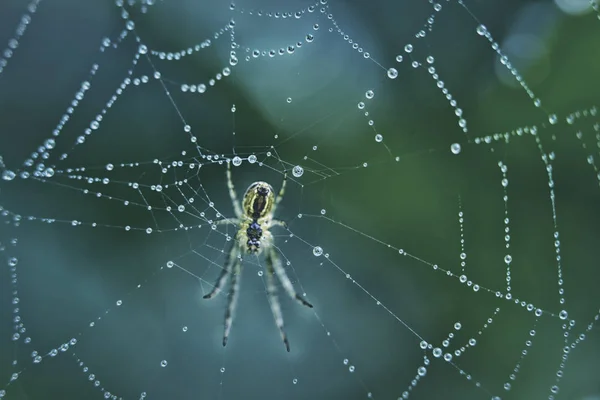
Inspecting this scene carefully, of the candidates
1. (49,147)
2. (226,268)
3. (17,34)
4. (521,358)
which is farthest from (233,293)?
(521,358)

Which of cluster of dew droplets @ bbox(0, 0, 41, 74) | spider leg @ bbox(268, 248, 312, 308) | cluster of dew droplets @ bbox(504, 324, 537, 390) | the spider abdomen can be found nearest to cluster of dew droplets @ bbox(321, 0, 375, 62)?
the spider abdomen

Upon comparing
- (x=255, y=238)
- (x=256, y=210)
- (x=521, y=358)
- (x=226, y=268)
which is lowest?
(x=521, y=358)

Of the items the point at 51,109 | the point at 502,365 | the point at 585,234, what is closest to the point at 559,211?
the point at 585,234

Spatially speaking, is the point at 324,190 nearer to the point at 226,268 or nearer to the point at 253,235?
the point at 226,268

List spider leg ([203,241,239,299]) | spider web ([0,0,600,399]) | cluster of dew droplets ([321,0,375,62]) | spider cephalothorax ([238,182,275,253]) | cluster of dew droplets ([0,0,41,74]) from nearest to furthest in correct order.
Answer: cluster of dew droplets ([0,0,41,74]) → spider cephalothorax ([238,182,275,253]) → cluster of dew droplets ([321,0,375,62]) → spider leg ([203,241,239,299]) → spider web ([0,0,600,399])

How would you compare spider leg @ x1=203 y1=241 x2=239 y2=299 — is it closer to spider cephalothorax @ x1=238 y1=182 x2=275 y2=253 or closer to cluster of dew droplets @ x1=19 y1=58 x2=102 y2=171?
spider cephalothorax @ x1=238 y1=182 x2=275 y2=253

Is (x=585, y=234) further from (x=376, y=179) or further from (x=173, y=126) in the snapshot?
(x=173, y=126)
